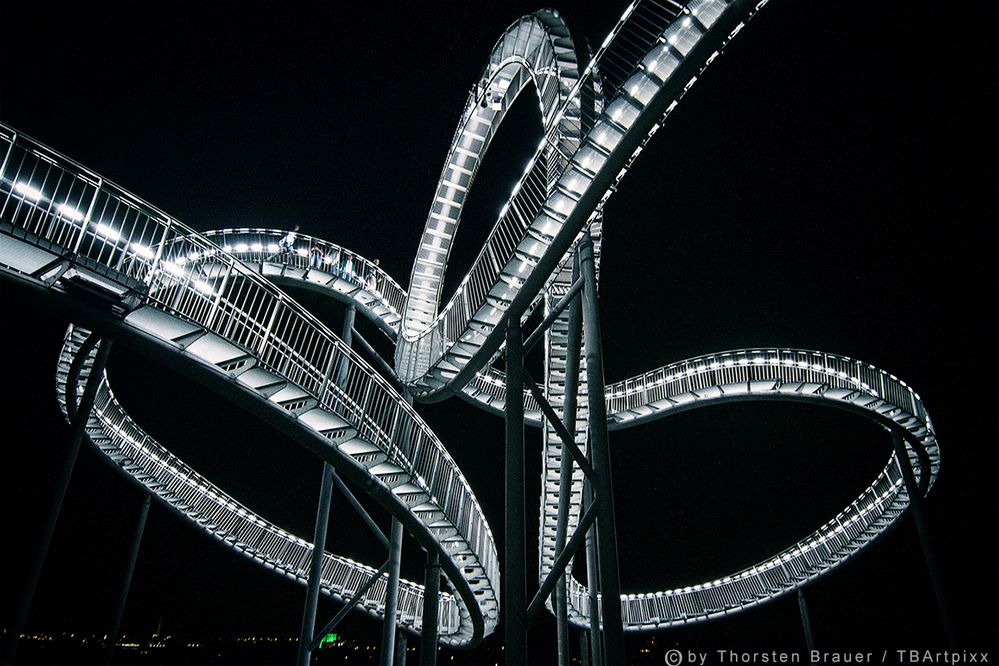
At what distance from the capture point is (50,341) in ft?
61.2

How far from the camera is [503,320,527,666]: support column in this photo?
27.4 ft

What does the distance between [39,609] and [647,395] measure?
107 feet

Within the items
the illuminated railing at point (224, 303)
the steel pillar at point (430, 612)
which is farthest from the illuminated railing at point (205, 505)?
the steel pillar at point (430, 612)

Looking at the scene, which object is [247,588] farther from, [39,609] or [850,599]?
[850,599]

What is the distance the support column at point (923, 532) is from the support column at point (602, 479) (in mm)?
12667

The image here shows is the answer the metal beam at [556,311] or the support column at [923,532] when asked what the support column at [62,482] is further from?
the support column at [923,532]

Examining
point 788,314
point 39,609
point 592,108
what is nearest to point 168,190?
point 592,108

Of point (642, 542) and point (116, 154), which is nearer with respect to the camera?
point (116, 154)

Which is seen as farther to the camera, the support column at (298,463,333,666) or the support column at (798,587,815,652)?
the support column at (798,587,815,652)

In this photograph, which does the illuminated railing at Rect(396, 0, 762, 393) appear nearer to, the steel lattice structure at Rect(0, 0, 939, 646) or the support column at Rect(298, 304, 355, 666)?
the steel lattice structure at Rect(0, 0, 939, 646)

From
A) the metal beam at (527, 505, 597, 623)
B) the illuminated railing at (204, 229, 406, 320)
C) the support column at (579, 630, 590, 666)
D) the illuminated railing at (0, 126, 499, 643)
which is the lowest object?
the support column at (579, 630, 590, 666)

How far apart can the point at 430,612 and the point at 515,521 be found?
5.80m

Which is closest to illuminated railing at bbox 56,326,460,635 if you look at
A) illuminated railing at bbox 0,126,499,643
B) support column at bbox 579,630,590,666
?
illuminated railing at bbox 0,126,499,643

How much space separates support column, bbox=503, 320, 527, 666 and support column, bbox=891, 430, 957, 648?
43.7ft
